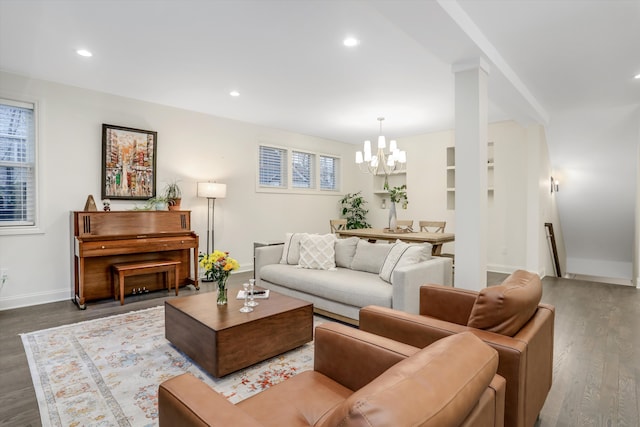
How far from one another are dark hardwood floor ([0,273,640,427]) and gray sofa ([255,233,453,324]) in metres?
1.15

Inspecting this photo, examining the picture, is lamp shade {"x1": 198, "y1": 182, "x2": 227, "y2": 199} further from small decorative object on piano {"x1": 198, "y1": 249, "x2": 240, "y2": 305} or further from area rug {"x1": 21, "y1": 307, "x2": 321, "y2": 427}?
small decorative object on piano {"x1": 198, "y1": 249, "x2": 240, "y2": 305}

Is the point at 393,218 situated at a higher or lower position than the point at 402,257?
higher

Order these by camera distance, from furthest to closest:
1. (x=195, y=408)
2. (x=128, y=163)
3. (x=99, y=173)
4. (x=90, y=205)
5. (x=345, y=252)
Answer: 1. (x=128, y=163)
2. (x=99, y=173)
3. (x=90, y=205)
4. (x=345, y=252)
5. (x=195, y=408)

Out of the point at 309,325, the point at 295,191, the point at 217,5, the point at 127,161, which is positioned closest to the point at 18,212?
the point at 127,161

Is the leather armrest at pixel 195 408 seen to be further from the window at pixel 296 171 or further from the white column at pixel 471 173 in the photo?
the window at pixel 296 171

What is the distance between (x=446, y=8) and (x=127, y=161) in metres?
4.28

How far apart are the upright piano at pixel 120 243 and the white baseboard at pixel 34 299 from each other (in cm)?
17

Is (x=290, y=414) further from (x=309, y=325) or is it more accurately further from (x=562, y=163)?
(x=562, y=163)

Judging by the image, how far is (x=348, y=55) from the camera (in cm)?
335

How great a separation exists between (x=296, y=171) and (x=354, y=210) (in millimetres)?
1794

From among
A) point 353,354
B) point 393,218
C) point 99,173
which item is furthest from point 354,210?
point 353,354

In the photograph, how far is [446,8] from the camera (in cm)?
230

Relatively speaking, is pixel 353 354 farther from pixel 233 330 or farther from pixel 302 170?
pixel 302 170

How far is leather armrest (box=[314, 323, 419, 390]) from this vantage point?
1369 millimetres
